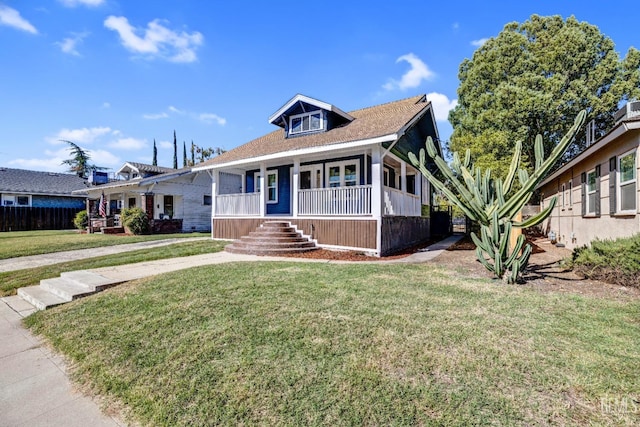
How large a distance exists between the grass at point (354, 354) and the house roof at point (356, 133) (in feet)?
19.7

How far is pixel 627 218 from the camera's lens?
680cm

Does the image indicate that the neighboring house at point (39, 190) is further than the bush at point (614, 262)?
Yes

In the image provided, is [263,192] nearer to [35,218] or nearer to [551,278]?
[551,278]

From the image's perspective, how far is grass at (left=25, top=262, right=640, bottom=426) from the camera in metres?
2.11

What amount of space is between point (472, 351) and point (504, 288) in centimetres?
265

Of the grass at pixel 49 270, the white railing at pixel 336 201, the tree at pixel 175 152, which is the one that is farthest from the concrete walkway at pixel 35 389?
the tree at pixel 175 152

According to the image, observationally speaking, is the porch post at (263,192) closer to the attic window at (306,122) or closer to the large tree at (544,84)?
the attic window at (306,122)

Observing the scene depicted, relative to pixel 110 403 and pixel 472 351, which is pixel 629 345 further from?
pixel 110 403

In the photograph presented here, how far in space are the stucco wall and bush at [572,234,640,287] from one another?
1297 millimetres

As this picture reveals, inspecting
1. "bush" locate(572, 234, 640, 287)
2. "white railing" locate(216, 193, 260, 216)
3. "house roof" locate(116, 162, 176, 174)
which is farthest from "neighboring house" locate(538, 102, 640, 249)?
"house roof" locate(116, 162, 176, 174)

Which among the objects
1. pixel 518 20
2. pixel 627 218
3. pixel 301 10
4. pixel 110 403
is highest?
pixel 518 20

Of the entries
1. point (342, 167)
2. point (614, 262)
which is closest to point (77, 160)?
point (342, 167)

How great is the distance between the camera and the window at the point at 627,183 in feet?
21.5

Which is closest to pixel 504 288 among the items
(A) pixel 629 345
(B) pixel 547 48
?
(A) pixel 629 345
